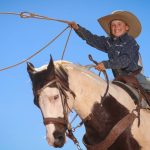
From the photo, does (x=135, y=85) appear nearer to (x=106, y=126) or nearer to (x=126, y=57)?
(x=126, y=57)

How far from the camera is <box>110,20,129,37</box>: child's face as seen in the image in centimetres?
668

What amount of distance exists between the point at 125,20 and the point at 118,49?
884mm

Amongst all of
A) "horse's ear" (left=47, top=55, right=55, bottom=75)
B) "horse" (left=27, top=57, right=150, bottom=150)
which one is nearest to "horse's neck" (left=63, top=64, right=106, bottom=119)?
"horse" (left=27, top=57, right=150, bottom=150)

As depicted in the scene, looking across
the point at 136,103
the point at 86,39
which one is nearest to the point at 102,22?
the point at 86,39

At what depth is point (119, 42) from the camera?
6.54m

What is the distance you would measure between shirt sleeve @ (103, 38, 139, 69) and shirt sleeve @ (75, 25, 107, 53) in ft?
2.19

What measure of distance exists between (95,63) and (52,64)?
1133mm

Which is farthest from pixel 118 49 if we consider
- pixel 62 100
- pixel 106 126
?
pixel 62 100

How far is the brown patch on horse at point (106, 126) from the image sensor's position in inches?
213

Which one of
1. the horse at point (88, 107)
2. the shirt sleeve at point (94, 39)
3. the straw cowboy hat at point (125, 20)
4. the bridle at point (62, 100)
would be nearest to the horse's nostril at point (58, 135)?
the horse at point (88, 107)

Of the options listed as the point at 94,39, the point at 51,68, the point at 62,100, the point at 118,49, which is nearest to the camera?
the point at 62,100

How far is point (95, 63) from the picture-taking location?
6.06m

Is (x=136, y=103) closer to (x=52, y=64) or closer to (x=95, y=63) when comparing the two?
(x=95, y=63)

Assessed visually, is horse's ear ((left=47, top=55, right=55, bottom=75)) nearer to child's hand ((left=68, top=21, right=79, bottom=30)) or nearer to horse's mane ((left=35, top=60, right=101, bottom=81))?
horse's mane ((left=35, top=60, right=101, bottom=81))
